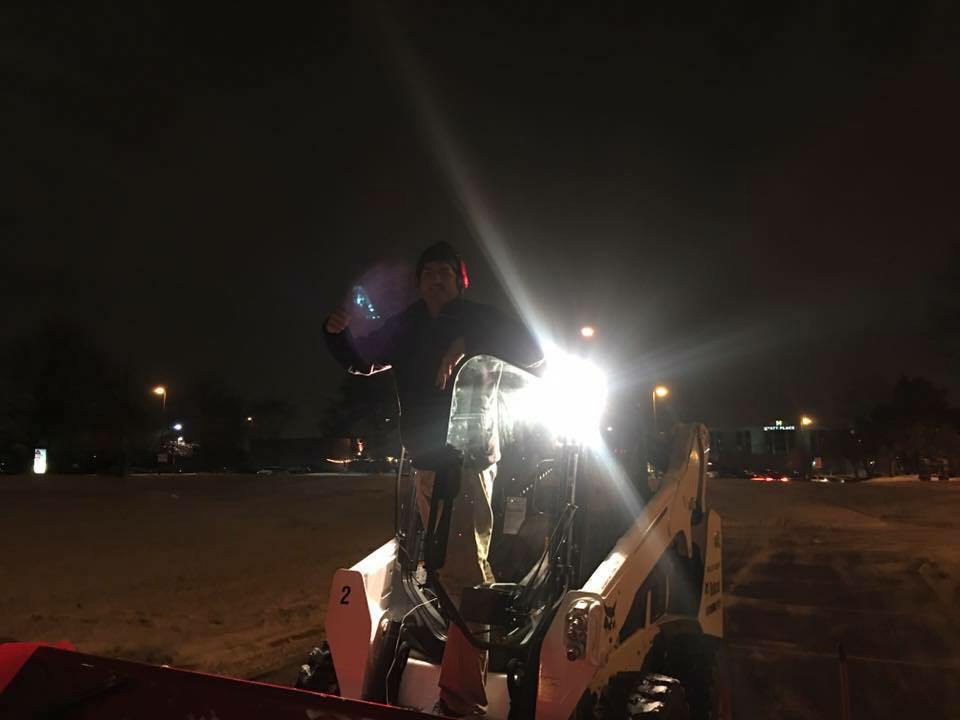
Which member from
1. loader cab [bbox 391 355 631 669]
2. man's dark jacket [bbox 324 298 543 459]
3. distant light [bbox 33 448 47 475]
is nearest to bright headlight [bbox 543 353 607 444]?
loader cab [bbox 391 355 631 669]

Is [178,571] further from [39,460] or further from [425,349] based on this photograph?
[39,460]

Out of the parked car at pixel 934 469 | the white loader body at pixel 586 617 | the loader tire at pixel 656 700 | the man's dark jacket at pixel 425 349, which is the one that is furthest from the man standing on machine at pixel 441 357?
the parked car at pixel 934 469

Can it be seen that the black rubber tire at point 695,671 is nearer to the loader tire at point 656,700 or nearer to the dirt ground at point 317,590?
the loader tire at point 656,700

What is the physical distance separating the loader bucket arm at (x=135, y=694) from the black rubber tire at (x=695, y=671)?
247 cm

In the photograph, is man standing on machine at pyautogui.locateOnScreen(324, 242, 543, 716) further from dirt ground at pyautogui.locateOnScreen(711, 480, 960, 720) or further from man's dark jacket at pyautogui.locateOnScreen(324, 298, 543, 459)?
dirt ground at pyautogui.locateOnScreen(711, 480, 960, 720)

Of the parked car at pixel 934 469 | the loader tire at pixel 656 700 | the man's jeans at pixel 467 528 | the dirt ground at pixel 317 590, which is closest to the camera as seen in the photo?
the loader tire at pixel 656 700

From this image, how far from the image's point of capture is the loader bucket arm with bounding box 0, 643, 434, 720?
2973 mm

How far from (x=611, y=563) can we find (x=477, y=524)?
0.75 m

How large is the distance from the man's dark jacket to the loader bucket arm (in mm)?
1421

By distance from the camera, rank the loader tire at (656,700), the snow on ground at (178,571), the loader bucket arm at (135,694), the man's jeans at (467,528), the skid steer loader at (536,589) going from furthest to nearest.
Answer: the snow on ground at (178,571)
the man's jeans at (467,528)
the skid steer loader at (536,589)
the loader tire at (656,700)
the loader bucket arm at (135,694)

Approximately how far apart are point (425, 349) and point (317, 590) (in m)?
8.51

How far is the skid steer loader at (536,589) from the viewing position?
3666 millimetres

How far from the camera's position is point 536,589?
404cm

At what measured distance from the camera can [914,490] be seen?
3519cm
